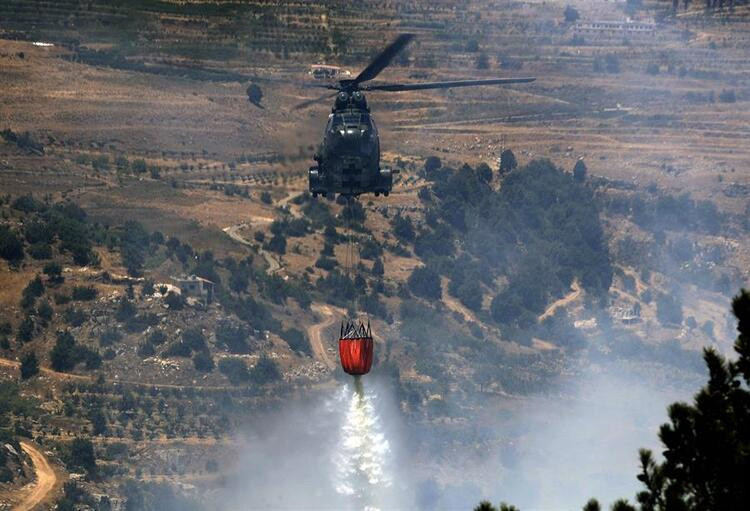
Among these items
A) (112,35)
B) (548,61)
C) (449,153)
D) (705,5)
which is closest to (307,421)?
(449,153)

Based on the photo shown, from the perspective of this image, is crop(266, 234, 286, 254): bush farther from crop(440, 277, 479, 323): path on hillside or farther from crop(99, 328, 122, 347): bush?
crop(99, 328, 122, 347): bush

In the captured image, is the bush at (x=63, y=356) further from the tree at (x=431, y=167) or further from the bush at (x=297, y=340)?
the tree at (x=431, y=167)

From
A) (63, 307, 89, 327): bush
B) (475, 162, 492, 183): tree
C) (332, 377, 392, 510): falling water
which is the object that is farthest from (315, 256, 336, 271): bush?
(475, 162, 492, 183): tree

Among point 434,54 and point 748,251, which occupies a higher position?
point 434,54

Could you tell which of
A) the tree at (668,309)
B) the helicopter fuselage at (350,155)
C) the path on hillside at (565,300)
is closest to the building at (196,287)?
the path on hillside at (565,300)

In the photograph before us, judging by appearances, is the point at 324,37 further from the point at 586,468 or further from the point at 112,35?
the point at 586,468

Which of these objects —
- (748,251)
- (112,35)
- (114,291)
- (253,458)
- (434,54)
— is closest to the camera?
(253,458)

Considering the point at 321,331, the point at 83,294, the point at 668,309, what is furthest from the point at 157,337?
the point at 668,309
